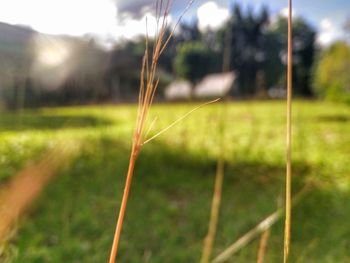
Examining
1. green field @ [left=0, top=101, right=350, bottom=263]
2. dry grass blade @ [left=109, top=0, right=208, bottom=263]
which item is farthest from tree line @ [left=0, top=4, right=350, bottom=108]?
dry grass blade @ [left=109, top=0, right=208, bottom=263]

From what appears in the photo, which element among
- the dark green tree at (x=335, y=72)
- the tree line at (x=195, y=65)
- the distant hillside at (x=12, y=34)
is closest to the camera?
the distant hillside at (x=12, y=34)

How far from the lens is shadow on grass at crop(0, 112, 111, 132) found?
2.25 meters

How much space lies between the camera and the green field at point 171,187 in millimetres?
1368

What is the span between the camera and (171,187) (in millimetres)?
1942

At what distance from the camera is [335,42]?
2.80 metres

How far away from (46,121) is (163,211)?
1.17m

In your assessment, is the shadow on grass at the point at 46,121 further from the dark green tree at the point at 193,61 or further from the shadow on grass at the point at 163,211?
the dark green tree at the point at 193,61

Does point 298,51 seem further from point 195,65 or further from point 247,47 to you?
point 195,65

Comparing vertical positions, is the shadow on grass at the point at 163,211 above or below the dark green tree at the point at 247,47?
below

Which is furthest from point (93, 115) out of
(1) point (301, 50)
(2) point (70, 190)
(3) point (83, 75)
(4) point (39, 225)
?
(1) point (301, 50)

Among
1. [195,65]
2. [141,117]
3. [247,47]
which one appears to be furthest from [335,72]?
[141,117]

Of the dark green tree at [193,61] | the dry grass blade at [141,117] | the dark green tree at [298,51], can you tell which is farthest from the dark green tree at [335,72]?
the dry grass blade at [141,117]

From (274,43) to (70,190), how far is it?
1620 mm

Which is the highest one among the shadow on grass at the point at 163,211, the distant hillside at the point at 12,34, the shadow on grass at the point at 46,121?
the distant hillside at the point at 12,34
